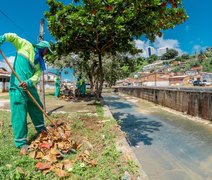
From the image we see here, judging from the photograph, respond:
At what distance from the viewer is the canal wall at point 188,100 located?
1003cm

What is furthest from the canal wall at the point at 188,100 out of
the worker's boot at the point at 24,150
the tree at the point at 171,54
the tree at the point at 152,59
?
the tree at the point at 152,59

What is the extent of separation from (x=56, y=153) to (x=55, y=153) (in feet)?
0.06

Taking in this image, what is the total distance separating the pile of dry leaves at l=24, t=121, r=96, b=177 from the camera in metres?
3.13

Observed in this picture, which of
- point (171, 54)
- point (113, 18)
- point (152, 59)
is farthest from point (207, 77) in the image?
point (152, 59)

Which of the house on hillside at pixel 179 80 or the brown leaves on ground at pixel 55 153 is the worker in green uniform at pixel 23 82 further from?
the house on hillside at pixel 179 80

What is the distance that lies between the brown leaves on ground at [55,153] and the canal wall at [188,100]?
7800 mm

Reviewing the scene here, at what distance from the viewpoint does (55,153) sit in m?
3.54

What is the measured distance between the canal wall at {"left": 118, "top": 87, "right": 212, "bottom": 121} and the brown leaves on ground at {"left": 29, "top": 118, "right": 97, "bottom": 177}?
780cm

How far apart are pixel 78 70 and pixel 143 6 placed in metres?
13.2

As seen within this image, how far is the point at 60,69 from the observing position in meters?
19.1

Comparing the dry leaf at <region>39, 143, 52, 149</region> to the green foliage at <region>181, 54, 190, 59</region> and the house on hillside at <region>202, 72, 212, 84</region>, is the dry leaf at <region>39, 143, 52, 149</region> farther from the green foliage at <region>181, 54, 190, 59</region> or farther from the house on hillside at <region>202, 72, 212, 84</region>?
the green foliage at <region>181, 54, 190, 59</region>

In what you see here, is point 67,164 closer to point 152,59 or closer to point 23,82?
point 23,82

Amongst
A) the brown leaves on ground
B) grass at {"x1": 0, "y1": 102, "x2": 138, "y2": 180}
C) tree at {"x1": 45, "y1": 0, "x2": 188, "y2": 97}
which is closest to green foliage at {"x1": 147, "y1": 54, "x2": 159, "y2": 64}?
tree at {"x1": 45, "y1": 0, "x2": 188, "y2": 97}

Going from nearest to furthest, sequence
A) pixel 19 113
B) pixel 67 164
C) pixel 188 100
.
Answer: pixel 67 164, pixel 19 113, pixel 188 100
